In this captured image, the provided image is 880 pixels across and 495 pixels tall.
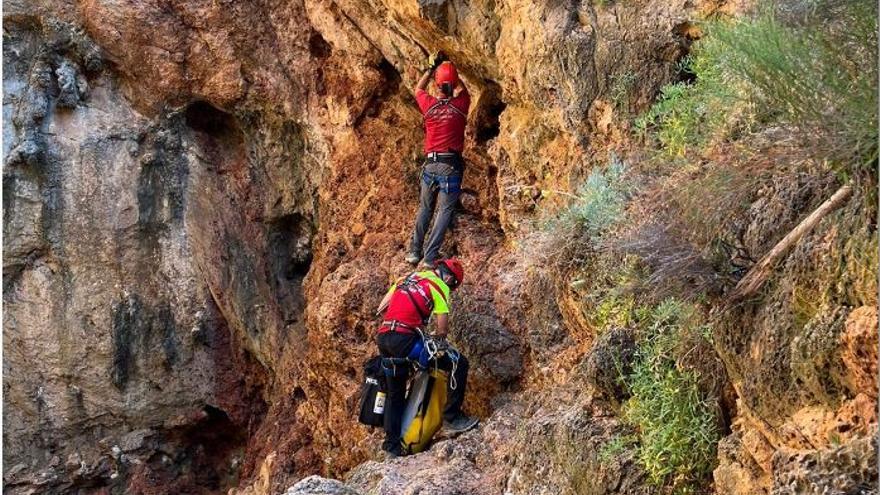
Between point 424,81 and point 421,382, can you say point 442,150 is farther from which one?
point 421,382

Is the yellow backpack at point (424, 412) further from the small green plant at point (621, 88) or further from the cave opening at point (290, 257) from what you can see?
the cave opening at point (290, 257)

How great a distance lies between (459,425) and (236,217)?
575cm

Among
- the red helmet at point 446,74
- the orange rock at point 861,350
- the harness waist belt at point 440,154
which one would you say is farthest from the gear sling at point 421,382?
the orange rock at point 861,350

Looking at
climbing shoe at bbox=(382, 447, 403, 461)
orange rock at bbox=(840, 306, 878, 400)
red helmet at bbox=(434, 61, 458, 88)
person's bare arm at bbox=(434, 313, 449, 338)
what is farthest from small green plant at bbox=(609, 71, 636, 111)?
orange rock at bbox=(840, 306, 878, 400)

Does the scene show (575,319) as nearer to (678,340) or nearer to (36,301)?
(678,340)

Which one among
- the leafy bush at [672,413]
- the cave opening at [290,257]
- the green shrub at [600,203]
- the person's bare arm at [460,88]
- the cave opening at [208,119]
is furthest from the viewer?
the cave opening at [208,119]

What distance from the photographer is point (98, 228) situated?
13227 mm

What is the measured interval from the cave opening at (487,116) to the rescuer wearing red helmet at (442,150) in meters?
0.21

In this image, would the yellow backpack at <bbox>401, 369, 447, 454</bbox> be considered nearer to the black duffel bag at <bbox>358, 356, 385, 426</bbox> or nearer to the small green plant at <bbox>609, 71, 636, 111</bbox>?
the black duffel bag at <bbox>358, 356, 385, 426</bbox>

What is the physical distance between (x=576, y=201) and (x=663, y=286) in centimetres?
225

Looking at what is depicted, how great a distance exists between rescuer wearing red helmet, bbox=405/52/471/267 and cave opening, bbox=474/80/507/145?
0.68 ft

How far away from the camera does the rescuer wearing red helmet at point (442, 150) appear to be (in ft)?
31.8

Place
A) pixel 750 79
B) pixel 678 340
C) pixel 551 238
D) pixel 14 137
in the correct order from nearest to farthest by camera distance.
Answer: pixel 750 79
pixel 678 340
pixel 551 238
pixel 14 137

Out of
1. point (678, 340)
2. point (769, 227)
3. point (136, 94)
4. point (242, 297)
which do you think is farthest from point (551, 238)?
point (136, 94)
